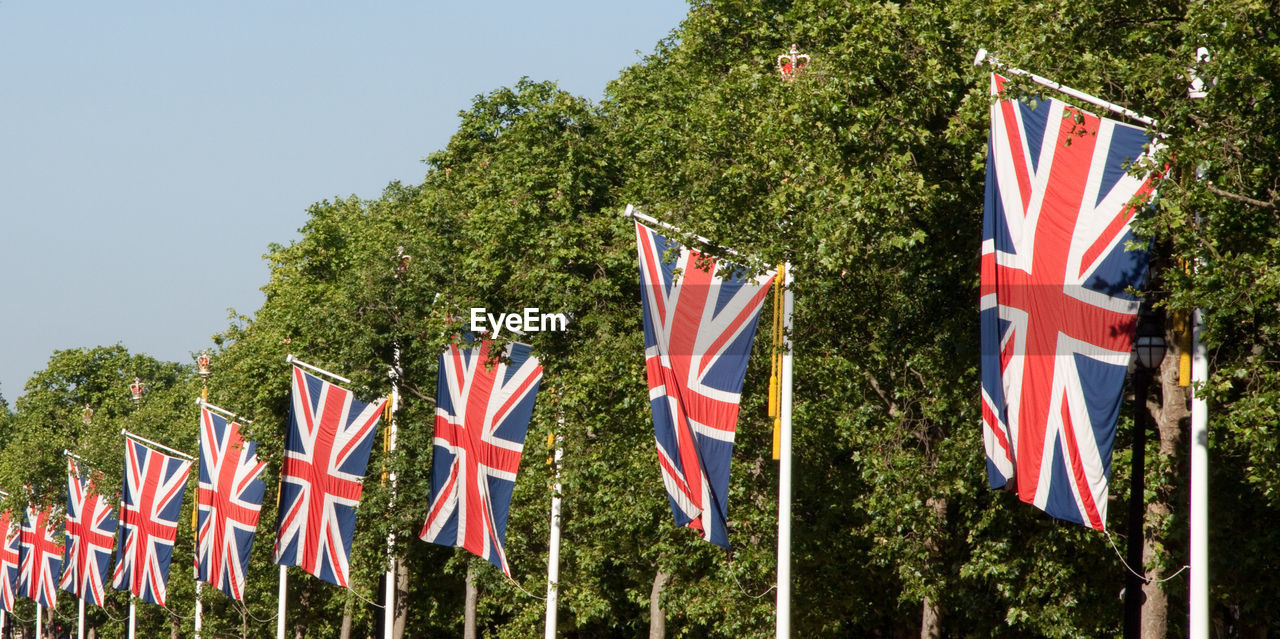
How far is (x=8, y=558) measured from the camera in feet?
238

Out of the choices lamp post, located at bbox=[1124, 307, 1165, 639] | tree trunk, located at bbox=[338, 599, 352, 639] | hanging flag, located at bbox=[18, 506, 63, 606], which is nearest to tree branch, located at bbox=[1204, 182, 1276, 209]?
lamp post, located at bbox=[1124, 307, 1165, 639]

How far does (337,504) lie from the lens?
3338 centimetres

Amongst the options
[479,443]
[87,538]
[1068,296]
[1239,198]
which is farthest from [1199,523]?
[87,538]

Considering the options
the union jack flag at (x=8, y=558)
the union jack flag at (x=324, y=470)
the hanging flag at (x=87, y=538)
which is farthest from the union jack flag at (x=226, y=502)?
the union jack flag at (x=8, y=558)

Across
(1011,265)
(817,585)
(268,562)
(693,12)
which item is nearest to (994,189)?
(1011,265)

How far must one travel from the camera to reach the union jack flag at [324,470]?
33.4 meters

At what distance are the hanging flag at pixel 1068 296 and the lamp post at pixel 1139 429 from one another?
17cm

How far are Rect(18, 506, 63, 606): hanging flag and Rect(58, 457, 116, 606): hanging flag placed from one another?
13.3 feet

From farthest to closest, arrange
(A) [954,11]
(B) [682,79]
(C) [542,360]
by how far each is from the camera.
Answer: (B) [682,79]
(C) [542,360]
(A) [954,11]

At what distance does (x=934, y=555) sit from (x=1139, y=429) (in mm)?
7907

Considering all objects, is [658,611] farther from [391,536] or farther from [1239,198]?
[1239,198]

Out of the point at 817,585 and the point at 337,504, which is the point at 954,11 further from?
the point at 337,504

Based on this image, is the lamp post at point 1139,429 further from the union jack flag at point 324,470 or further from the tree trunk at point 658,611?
the union jack flag at point 324,470

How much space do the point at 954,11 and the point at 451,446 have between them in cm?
1129
